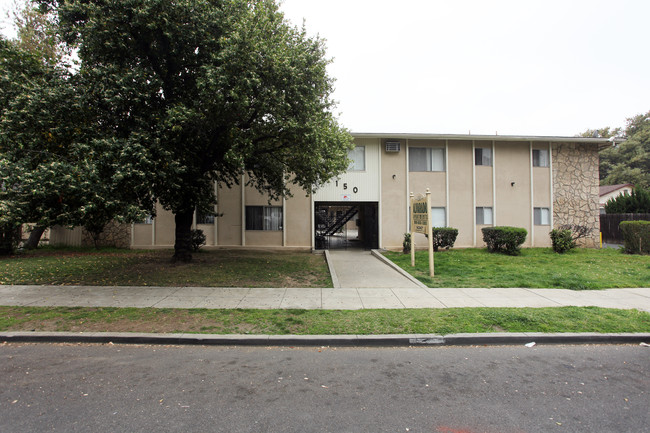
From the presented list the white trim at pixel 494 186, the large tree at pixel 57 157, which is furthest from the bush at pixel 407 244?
the large tree at pixel 57 157

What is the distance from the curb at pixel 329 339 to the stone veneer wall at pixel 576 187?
13.5 m

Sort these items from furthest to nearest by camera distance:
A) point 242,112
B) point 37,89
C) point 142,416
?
point 242,112 < point 37,89 < point 142,416

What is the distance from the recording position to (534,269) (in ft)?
34.9

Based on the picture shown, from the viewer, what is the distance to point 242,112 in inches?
321

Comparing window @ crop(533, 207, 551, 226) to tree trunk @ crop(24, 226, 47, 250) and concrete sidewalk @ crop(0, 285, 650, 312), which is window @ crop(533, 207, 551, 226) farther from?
tree trunk @ crop(24, 226, 47, 250)

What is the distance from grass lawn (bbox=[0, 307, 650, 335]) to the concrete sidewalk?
1.49 ft

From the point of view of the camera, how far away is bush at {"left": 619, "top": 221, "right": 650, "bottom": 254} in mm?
13508

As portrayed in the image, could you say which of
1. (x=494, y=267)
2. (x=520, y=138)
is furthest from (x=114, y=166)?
(x=520, y=138)

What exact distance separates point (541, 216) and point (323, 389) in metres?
17.0

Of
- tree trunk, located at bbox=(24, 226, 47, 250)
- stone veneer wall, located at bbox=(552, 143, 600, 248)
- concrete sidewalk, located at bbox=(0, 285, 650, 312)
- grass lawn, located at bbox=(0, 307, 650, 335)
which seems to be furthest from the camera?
stone veneer wall, located at bbox=(552, 143, 600, 248)

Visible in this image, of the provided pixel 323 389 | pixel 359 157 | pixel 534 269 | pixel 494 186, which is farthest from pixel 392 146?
pixel 323 389

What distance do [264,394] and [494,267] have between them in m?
9.79

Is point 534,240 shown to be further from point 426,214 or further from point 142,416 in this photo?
point 142,416

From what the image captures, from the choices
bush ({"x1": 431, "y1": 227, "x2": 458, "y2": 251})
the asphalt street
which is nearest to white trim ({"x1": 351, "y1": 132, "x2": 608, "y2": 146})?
bush ({"x1": 431, "y1": 227, "x2": 458, "y2": 251})
